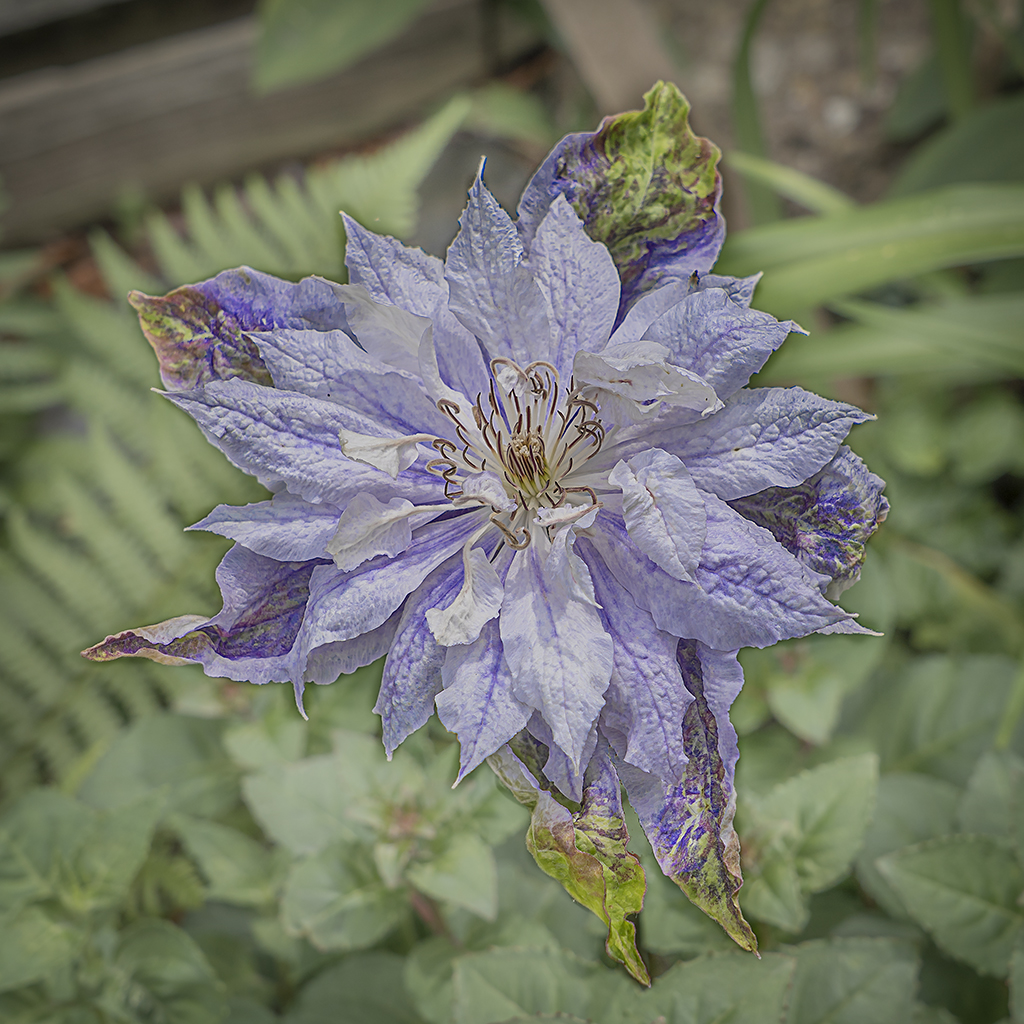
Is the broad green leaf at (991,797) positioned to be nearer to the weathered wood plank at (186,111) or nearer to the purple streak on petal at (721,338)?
the purple streak on petal at (721,338)

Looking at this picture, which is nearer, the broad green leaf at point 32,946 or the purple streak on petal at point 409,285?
the purple streak on petal at point 409,285

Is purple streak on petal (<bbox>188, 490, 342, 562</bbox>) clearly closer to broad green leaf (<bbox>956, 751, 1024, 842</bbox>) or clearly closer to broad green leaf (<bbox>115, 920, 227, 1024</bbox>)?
broad green leaf (<bbox>115, 920, 227, 1024</bbox>)

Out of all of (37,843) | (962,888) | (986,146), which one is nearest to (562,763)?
(962,888)

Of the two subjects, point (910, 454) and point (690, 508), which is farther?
point (910, 454)

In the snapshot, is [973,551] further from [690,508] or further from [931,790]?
[690,508]

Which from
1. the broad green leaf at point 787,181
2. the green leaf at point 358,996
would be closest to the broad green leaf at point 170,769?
the green leaf at point 358,996

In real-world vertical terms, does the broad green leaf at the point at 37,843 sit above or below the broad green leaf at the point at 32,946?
above

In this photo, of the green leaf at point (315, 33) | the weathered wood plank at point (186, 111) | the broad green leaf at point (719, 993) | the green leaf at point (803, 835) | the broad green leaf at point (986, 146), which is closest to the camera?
the broad green leaf at point (719, 993)

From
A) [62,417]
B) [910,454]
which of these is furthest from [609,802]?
[62,417]
